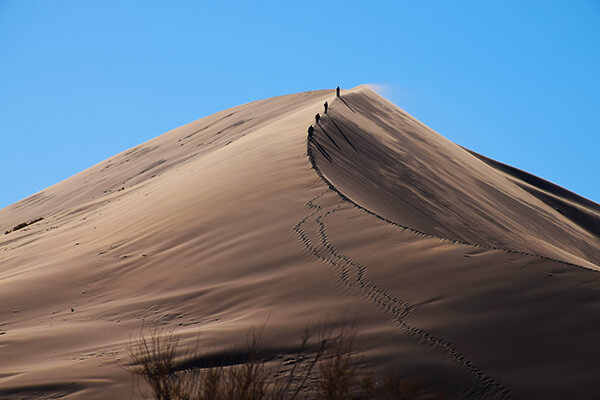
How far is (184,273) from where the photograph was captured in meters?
10.7

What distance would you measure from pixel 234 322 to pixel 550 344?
355 cm

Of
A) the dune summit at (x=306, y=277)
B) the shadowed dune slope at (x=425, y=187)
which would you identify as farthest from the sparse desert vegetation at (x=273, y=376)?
the shadowed dune slope at (x=425, y=187)

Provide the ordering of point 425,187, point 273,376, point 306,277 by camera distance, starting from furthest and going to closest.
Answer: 1. point 425,187
2. point 306,277
3. point 273,376

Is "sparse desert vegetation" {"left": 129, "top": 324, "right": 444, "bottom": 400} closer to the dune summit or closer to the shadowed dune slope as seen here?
the dune summit

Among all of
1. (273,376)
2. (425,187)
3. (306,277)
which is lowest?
(273,376)

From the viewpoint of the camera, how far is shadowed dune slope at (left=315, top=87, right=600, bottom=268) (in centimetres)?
1562

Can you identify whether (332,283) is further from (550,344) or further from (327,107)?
(327,107)

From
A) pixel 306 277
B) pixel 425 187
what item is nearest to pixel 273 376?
pixel 306 277

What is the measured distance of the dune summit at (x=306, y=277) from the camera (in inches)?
265

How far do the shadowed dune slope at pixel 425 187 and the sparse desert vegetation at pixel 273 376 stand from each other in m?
6.13

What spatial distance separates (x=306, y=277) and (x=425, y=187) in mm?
10269

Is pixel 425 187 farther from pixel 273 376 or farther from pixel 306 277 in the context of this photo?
pixel 273 376

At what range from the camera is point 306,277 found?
9.51m

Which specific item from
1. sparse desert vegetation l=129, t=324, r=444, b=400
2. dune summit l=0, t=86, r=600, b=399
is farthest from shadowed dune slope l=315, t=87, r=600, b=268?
sparse desert vegetation l=129, t=324, r=444, b=400
